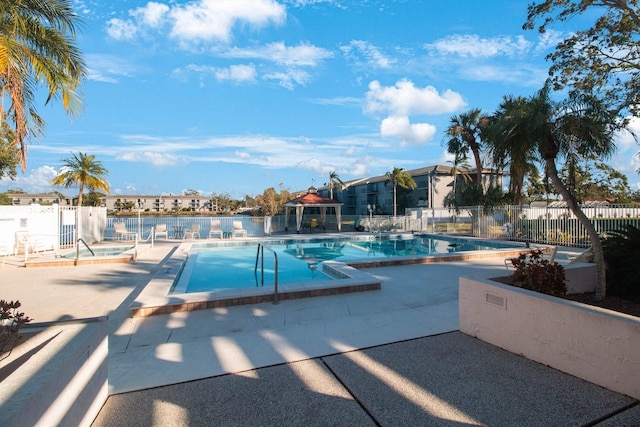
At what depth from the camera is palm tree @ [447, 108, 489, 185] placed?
87.4 feet

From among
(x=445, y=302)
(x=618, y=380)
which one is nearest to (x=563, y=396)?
(x=618, y=380)

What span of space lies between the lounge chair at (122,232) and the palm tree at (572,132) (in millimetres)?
16430

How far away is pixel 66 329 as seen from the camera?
2520mm

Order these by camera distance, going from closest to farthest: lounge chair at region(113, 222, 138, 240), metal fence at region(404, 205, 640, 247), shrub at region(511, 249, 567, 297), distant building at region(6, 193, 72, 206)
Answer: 1. shrub at region(511, 249, 567, 297)
2. metal fence at region(404, 205, 640, 247)
3. lounge chair at region(113, 222, 138, 240)
4. distant building at region(6, 193, 72, 206)

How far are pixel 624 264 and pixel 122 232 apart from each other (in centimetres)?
1783

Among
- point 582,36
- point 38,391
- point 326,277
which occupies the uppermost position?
point 582,36

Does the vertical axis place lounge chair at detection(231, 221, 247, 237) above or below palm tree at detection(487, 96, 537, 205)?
A: below

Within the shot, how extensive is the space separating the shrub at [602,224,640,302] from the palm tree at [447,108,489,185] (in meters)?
22.6

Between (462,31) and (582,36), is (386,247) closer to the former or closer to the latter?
(462,31)

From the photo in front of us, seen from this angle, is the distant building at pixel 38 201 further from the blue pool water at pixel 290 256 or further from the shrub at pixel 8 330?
the shrub at pixel 8 330

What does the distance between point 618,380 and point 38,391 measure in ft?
13.3

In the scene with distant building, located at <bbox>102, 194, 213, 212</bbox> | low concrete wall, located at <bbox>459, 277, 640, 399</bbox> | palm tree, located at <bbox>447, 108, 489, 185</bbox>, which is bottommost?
low concrete wall, located at <bbox>459, 277, 640, 399</bbox>

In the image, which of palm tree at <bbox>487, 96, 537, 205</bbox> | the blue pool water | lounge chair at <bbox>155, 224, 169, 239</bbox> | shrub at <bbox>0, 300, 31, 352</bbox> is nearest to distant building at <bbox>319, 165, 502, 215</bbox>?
the blue pool water

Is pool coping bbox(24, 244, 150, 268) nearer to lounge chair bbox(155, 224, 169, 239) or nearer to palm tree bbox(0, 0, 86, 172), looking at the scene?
palm tree bbox(0, 0, 86, 172)
